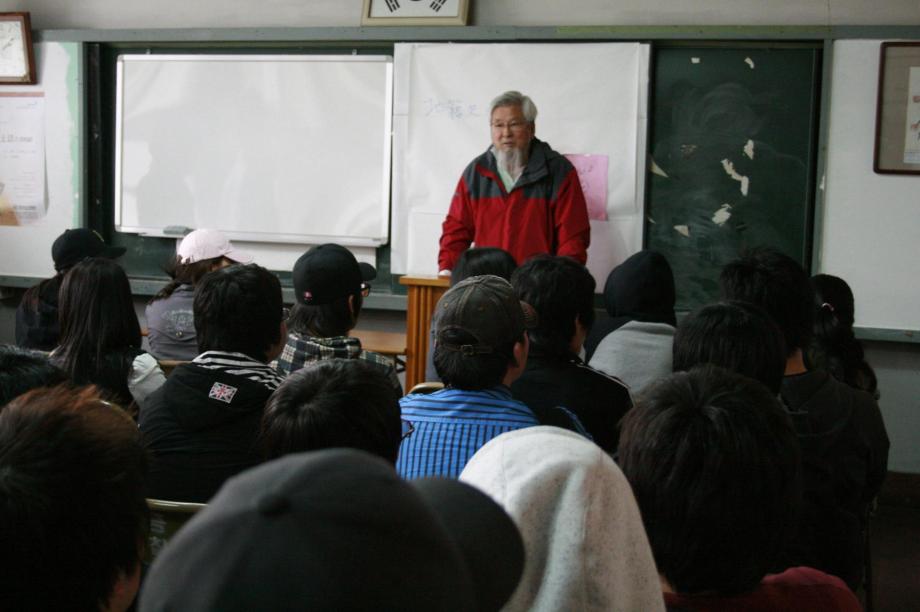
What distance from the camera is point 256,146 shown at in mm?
4848

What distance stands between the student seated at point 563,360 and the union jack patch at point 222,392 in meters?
0.59

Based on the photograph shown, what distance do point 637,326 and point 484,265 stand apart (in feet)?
1.86

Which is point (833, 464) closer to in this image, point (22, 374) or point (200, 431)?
point (200, 431)

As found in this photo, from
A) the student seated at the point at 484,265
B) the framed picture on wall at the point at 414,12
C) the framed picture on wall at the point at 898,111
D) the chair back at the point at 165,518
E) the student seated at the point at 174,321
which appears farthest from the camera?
the framed picture on wall at the point at 414,12

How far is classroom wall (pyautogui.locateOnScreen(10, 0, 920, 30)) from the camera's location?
411cm

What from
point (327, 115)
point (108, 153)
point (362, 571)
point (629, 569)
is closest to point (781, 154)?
point (327, 115)

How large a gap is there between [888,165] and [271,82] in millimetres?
2960

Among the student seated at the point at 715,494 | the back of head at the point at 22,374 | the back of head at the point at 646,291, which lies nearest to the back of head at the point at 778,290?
the back of head at the point at 646,291

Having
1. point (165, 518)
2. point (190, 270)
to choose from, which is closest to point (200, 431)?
point (165, 518)

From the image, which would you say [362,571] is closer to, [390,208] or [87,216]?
[390,208]

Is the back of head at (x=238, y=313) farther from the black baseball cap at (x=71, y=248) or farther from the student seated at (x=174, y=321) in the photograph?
the black baseball cap at (x=71, y=248)

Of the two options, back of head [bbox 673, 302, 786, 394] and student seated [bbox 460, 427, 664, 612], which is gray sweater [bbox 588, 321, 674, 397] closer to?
back of head [bbox 673, 302, 786, 394]

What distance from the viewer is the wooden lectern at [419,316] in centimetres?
377

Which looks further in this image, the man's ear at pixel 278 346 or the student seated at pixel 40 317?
the student seated at pixel 40 317
